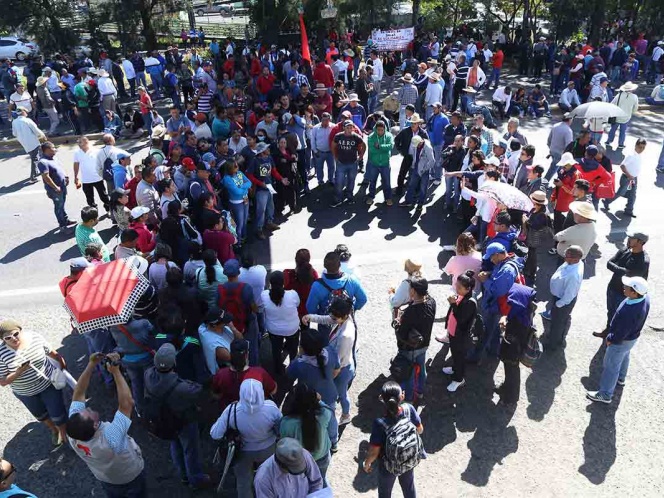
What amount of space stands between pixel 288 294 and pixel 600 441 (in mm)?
3295

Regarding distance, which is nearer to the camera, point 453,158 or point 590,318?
point 590,318

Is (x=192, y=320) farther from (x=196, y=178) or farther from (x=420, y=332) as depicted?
(x=196, y=178)

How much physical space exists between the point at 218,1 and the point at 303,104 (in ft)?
91.0

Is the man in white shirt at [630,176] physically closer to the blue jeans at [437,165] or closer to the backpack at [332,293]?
the blue jeans at [437,165]

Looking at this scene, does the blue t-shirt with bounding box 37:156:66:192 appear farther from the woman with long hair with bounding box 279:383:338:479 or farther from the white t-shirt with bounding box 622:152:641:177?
the white t-shirt with bounding box 622:152:641:177

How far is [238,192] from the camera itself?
8148 mm

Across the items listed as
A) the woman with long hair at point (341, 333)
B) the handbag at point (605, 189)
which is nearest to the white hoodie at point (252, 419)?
the woman with long hair at point (341, 333)

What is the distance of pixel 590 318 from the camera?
22.4 ft

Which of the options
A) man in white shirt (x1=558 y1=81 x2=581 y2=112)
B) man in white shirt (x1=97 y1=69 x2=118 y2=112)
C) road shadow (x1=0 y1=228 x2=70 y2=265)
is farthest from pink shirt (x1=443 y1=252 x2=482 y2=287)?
man in white shirt (x1=97 y1=69 x2=118 y2=112)

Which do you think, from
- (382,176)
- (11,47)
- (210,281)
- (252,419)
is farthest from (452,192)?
(11,47)

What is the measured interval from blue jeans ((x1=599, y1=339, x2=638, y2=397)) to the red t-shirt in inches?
133

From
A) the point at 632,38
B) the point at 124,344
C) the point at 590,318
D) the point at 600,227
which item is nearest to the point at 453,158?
the point at 600,227

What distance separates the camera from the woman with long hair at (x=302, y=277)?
5591 mm

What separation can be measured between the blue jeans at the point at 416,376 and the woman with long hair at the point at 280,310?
1130 mm
